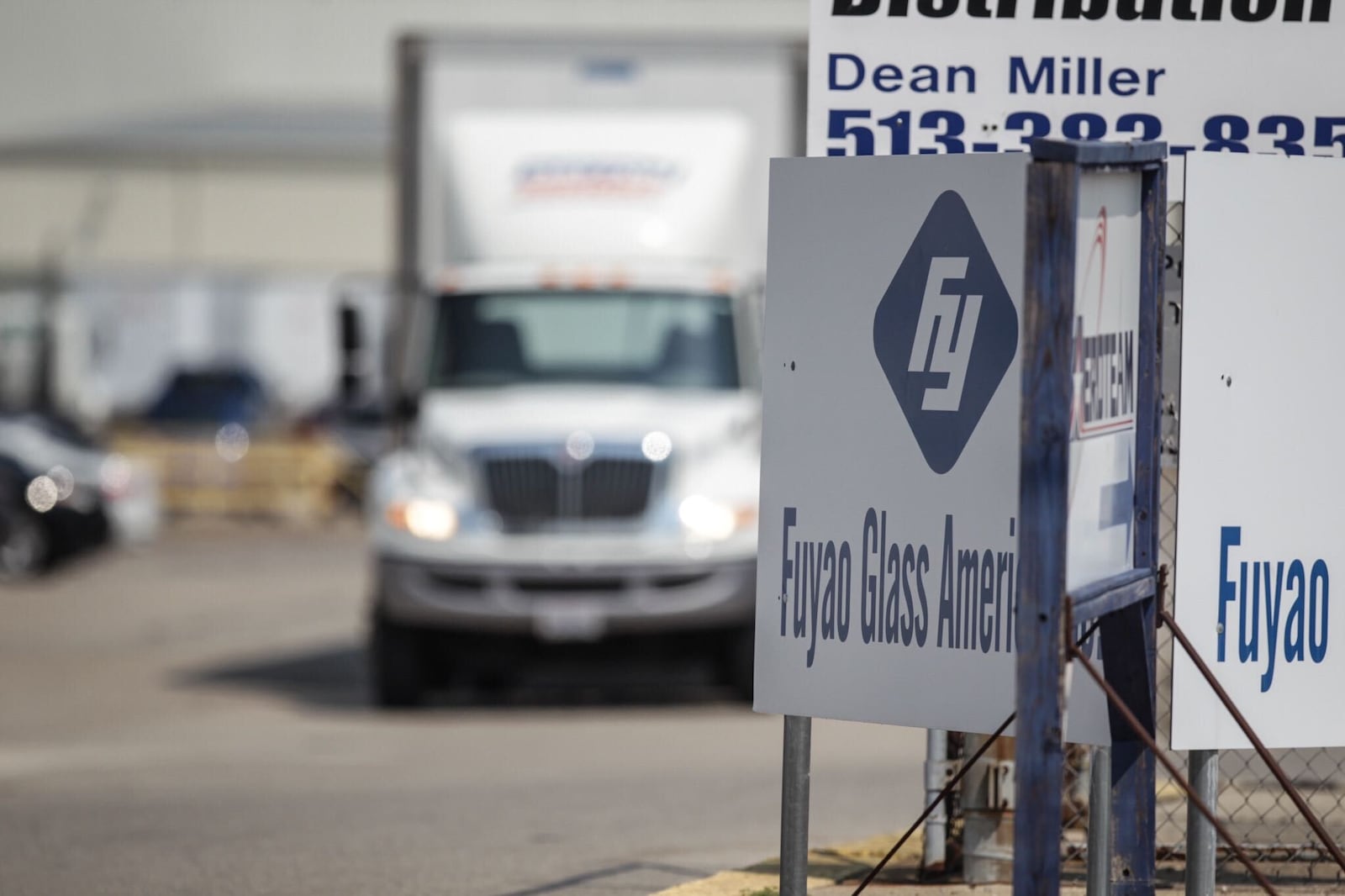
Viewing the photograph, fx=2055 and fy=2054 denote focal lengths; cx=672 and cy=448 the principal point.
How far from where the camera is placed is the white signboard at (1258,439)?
467 cm

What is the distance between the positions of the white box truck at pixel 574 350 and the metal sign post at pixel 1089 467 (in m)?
7.09

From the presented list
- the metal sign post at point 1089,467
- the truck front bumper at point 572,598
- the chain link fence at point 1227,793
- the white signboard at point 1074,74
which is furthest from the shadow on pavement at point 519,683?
the metal sign post at point 1089,467

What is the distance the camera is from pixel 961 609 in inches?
178

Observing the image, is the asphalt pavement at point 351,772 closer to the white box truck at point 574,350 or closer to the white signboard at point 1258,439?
the white box truck at point 574,350

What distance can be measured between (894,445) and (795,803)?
85 cm

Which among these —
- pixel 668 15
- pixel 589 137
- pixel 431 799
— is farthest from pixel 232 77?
pixel 431 799

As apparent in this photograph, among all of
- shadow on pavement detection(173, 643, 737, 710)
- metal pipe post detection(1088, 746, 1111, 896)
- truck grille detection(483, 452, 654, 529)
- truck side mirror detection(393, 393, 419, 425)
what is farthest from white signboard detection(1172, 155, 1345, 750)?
truck side mirror detection(393, 393, 419, 425)

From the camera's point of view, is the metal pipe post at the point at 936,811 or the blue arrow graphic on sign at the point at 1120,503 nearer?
the blue arrow graphic on sign at the point at 1120,503

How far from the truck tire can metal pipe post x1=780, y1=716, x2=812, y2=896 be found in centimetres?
728

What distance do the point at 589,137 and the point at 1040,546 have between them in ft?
30.4

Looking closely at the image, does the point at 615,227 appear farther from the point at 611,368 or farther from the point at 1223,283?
the point at 1223,283

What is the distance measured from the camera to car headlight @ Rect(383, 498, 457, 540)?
38.1ft

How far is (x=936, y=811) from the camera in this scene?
6105mm

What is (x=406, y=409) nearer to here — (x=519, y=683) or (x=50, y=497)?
(x=519, y=683)
